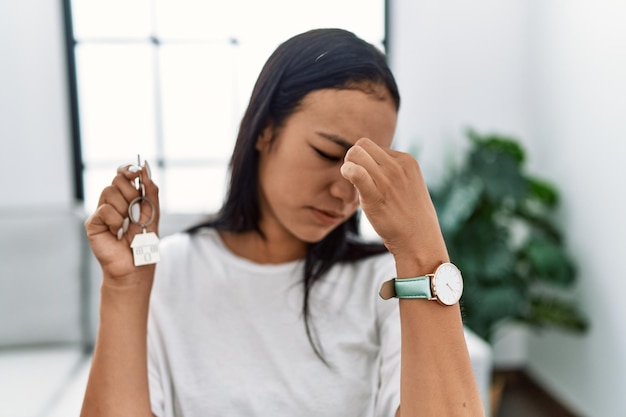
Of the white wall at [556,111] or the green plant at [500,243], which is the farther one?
the green plant at [500,243]

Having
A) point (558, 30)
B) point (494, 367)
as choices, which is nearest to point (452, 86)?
point (558, 30)

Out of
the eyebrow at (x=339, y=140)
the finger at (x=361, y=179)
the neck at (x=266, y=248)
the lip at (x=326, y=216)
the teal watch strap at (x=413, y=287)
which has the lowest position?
the neck at (x=266, y=248)

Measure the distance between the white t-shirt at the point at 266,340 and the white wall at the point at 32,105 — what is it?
1786 mm

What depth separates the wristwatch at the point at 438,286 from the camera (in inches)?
26.9

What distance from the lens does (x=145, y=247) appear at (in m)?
0.80

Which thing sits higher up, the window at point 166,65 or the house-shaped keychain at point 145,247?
the window at point 166,65

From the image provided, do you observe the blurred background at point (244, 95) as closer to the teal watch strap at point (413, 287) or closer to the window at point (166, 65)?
the window at point (166, 65)

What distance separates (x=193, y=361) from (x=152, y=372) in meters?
0.06

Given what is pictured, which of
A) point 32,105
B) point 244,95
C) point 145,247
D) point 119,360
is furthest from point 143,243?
point 32,105

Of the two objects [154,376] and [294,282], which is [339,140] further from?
[154,376]

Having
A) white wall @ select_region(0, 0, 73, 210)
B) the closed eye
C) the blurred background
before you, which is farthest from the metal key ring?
white wall @ select_region(0, 0, 73, 210)

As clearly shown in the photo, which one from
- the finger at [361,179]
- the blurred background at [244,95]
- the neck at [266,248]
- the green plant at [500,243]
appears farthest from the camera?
the blurred background at [244,95]

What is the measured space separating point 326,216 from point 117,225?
30cm

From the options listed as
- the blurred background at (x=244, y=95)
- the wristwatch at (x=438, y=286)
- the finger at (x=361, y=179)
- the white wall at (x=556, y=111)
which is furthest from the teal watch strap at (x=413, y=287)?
the blurred background at (x=244, y=95)
